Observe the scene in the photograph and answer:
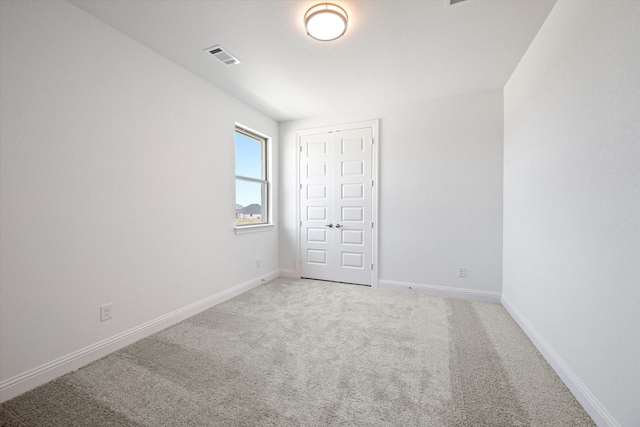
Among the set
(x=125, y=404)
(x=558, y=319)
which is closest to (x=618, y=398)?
(x=558, y=319)

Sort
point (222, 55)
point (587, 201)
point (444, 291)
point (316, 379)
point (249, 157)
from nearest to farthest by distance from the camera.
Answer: point (587, 201), point (316, 379), point (222, 55), point (444, 291), point (249, 157)

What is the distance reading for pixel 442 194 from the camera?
11.5 ft

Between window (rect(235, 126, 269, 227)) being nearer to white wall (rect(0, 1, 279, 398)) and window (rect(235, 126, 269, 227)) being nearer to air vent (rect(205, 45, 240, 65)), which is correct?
white wall (rect(0, 1, 279, 398))

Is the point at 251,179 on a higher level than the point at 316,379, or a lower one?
higher

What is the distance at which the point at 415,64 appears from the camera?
266 cm

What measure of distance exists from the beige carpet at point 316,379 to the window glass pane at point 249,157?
2.04 metres

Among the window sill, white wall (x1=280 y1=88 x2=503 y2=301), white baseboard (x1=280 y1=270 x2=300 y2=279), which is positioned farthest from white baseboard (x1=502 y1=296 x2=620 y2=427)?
the window sill

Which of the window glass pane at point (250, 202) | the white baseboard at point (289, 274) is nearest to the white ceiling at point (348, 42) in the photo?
the window glass pane at point (250, 202)

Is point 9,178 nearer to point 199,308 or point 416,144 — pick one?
point 199,308

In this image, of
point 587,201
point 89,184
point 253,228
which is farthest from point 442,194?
point 89,184

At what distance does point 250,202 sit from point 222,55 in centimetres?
199

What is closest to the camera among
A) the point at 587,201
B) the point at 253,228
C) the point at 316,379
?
the point at 587,201

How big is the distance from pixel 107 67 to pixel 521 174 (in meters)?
3.78

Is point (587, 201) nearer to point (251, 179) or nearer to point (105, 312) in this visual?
point (105, 312)
